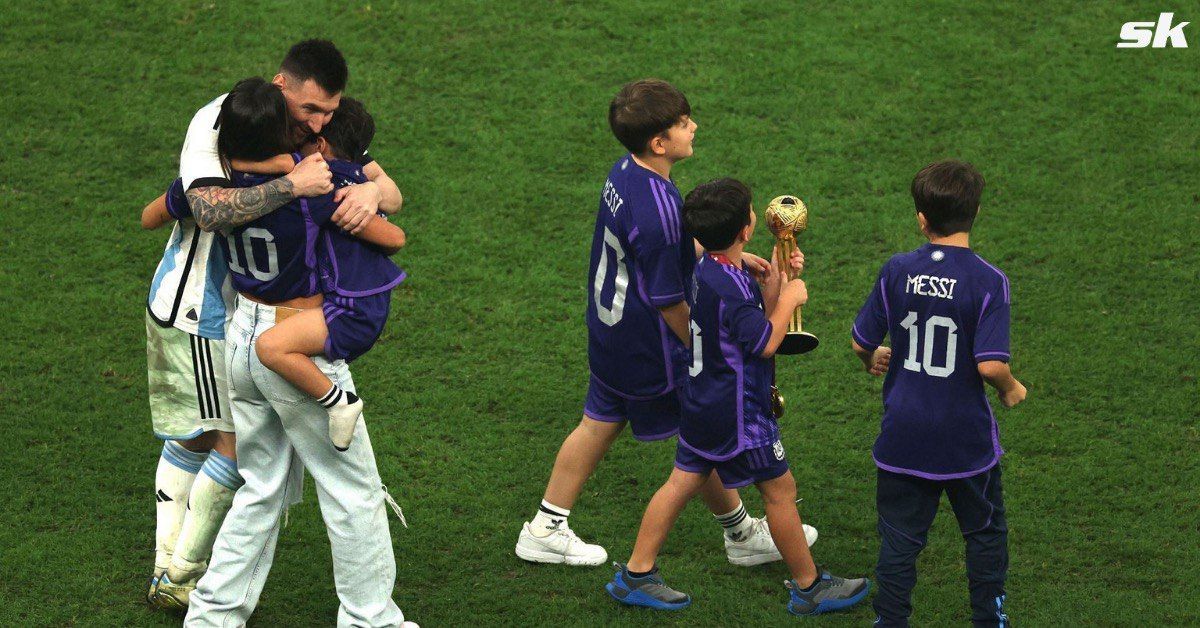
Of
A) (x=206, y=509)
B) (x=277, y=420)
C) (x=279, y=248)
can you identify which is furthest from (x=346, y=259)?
(x=206, y=509)

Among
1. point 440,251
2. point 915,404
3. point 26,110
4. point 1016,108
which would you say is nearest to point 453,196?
point 440,251

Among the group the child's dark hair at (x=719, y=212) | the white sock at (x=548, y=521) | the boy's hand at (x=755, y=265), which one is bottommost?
the white sock at (x=548, y=521)

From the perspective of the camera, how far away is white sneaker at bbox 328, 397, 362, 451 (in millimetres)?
4402

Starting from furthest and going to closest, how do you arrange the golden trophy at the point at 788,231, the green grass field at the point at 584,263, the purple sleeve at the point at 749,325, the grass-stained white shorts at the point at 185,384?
the green grass field at the point at 584,263 → the grass-stained white shorts at the point at 185,384 → the golden trophy at the point at 788,231 → the purple sleeve at the point at 749,325

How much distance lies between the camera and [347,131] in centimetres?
453

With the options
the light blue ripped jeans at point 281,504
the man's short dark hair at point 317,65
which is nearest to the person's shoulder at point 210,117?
the man's short dark hair at point 317,65

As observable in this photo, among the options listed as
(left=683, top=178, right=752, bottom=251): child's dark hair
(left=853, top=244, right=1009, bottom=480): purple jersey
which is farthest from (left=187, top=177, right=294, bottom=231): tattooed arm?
(left=853, top=244, right=1009, bottom=480): purple jersey

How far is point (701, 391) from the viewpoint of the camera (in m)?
4.82

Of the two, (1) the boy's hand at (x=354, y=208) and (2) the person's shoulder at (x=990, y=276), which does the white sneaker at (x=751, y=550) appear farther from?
(1) the boy's hand at (x=354, y=208)

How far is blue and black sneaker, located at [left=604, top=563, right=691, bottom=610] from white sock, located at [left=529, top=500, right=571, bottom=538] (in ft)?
1.28

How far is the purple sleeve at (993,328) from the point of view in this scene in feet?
14.2

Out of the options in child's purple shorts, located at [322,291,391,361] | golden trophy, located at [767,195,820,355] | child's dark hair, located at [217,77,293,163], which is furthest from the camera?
golden trophy, located at [767,195,820,355]

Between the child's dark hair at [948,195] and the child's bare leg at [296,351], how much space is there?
6.42 ft

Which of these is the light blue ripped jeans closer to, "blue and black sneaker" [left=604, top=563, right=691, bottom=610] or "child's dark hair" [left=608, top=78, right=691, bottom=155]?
"blue and black sneaker" [left=604, top=563, right=691, bottom=610]
